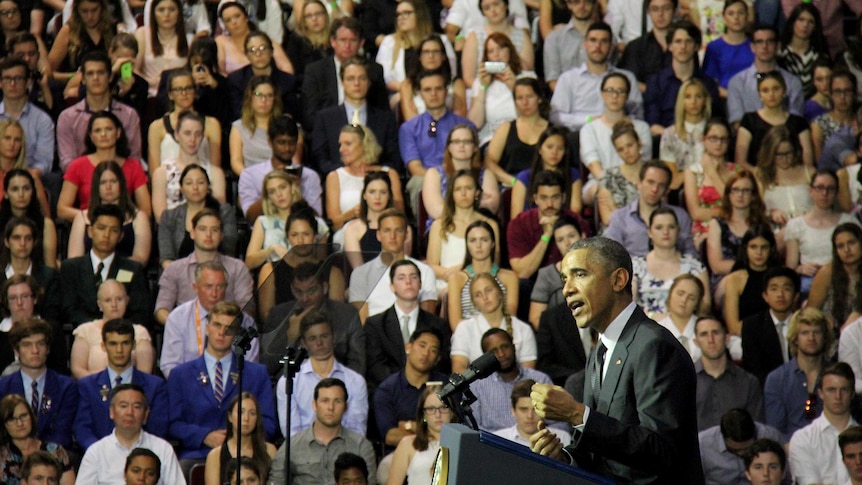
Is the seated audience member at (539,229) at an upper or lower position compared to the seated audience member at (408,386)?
upper

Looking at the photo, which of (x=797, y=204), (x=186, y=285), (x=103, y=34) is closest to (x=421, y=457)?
(x=186, y=285)

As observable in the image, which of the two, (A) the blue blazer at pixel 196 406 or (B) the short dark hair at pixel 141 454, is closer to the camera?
(B) the short dark hair at pixel 141 454

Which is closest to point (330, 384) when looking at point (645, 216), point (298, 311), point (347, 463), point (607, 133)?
point (347, 463)

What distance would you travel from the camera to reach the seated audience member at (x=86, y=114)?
32.5 feet

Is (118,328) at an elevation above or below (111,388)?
above

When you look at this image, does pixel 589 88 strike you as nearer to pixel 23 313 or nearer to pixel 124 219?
pixel 124 219

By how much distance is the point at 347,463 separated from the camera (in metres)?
7.55

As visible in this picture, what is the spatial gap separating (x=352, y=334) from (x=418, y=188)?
3303 millimetres

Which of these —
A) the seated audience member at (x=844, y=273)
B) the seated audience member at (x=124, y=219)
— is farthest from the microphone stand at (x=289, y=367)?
the seated audience member at (x=844, y=273)

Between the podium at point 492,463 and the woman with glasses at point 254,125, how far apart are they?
658cm

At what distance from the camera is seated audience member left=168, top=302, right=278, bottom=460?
8.05 meters

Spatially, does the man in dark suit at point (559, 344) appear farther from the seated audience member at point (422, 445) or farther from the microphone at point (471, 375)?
the microphone at point (471, 375)

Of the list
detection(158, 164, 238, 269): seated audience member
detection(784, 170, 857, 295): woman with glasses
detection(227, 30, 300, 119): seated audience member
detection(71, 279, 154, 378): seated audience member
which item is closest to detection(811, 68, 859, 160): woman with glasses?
detection(784, 170, 857, 295): woman with glasses

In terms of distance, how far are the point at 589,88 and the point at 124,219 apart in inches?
141
